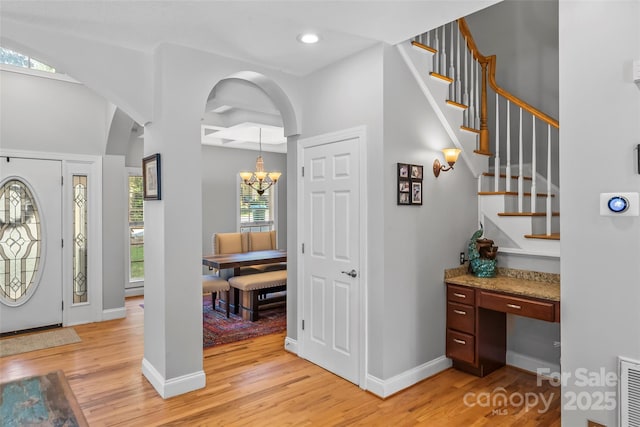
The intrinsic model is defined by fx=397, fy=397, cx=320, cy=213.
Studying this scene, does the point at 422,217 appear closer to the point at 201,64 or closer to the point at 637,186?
the point at 637,186

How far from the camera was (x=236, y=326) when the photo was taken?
478 centimetres

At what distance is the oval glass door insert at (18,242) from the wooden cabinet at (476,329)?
15.2ft

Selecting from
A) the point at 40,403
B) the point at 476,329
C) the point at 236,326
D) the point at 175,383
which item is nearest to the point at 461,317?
the point at 476,329

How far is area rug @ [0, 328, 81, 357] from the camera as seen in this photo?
4016 mm

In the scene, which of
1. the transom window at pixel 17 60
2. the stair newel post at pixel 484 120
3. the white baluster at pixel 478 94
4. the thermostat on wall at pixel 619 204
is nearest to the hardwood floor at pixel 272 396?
the thermostat on wall at pixel 619 204

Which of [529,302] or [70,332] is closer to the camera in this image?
[529,302]

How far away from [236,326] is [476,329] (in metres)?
2.78

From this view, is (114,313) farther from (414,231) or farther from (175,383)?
(414,231)

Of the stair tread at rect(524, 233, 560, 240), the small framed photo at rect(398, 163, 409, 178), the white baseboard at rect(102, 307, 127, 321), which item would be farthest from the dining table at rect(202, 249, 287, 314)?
the stair tread at rect(524, 233, 560, 240)

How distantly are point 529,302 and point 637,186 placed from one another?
1.17 m

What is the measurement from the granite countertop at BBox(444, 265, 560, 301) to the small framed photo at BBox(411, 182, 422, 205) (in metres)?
0.74

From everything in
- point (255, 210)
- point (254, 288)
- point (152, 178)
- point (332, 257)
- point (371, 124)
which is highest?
point (371, 124)

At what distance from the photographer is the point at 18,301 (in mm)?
4539

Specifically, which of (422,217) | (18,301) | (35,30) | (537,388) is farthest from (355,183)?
(18,301)
